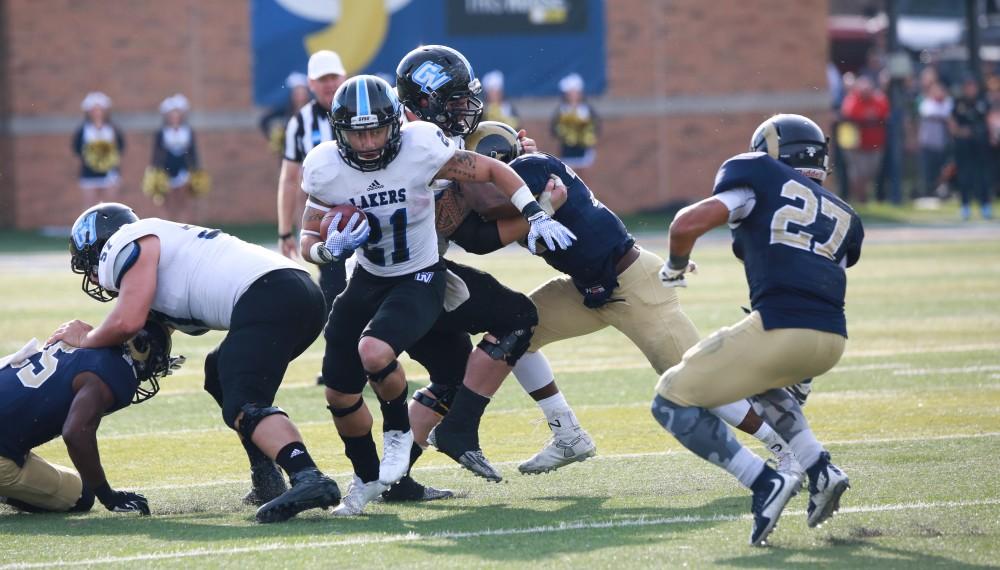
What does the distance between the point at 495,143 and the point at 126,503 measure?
2101 mm

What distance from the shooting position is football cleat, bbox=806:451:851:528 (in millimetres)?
5176

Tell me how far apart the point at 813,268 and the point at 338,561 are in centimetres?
187

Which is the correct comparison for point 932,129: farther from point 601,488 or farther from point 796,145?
point 796,145

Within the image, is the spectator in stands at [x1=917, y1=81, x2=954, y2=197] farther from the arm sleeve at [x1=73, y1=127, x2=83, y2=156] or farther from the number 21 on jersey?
the number 21 on jersey

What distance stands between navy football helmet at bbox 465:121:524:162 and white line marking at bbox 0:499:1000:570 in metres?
1.70

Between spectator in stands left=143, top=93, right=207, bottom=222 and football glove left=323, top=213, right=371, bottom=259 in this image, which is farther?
spectator in stands left=143, top=93, right=207, bottom=222

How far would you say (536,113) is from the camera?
23.3m

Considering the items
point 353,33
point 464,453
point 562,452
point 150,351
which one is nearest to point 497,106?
point 353,33

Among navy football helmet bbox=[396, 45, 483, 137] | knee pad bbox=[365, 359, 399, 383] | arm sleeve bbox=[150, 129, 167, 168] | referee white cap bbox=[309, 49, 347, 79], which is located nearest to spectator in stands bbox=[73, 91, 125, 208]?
arm sleeve bbox=[150, 129, 167, 168]

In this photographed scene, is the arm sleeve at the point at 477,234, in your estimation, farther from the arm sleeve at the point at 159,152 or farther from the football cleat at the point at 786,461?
the arm sleeve at the point at 159,152

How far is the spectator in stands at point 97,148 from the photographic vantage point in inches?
829

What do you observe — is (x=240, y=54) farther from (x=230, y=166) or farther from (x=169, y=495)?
(x=169, y=495)

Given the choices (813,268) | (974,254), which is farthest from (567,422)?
(974,254)

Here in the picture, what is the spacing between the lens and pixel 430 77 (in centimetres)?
638
